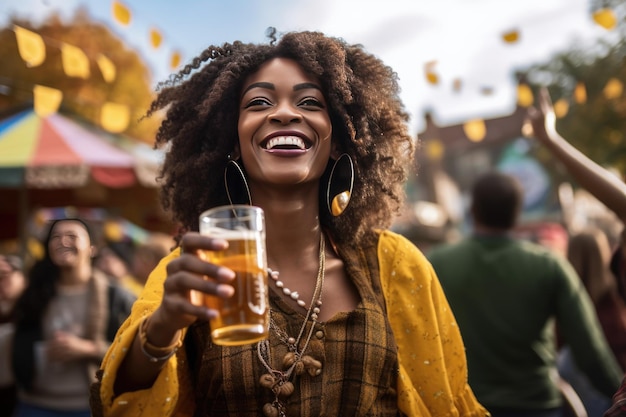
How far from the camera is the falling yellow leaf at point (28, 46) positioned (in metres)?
4.27

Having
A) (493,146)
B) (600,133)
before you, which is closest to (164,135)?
(600,133)

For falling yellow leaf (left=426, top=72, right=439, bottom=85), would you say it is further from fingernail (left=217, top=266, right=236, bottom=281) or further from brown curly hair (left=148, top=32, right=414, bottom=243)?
fingernail (left=217, top=266, right=236, bottom=281)

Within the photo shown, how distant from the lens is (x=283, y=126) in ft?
6.47

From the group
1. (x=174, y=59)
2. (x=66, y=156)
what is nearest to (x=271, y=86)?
(x=174, y=59)

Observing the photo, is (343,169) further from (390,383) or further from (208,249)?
(208,249)

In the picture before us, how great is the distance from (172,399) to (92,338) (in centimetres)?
251

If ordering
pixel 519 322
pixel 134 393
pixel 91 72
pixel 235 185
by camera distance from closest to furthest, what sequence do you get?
pixel 134 393
pixel 235 185
pixel 519 322
pixel 91 72

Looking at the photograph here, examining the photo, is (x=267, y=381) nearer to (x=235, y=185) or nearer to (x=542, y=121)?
(x=235, y=185)

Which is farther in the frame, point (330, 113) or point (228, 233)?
point (330, 113)

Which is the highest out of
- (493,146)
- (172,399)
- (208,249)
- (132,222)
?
(493,146)

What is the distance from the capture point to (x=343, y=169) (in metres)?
2.23

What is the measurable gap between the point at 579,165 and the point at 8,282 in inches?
166

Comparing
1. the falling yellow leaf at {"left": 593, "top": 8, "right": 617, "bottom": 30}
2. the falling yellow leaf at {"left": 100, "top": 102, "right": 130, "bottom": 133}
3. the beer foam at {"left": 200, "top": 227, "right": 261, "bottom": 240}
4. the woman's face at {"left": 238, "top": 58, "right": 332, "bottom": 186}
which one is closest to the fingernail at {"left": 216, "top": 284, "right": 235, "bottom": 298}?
the beer foam at {"left": 200, "top": 227, "right": 261, "bottom": 240}

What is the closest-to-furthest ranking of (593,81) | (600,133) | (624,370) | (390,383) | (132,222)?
(390,383), (624,370), (132,222), (600,133), (593,81)
